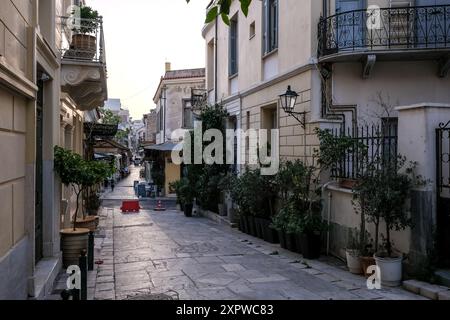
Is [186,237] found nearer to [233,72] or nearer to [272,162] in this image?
[272,162]

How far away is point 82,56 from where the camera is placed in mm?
9773

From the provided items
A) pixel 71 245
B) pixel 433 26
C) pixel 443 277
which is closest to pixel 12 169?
pixel 71 245

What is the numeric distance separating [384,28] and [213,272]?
6.13 m

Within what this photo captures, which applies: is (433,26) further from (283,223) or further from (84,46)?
(84,46)

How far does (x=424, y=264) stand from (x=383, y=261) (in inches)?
22.5

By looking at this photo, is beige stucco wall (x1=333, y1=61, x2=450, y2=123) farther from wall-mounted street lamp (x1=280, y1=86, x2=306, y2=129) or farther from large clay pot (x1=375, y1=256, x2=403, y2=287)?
large clay pot (x1=375, y1=256, x2=403, y2=287)

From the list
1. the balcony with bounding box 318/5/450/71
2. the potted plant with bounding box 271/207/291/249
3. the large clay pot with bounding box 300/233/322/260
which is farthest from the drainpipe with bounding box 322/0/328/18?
the large clay pot with bounding box 300/233/322/260

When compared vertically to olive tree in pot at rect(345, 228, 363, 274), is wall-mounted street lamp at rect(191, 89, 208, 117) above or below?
above

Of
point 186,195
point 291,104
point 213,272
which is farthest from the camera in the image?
point 186,195

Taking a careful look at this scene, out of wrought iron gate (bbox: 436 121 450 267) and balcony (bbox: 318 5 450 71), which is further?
balcony (bbox: 318 5 450 71)

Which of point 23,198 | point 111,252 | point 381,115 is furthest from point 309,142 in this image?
point 23,198

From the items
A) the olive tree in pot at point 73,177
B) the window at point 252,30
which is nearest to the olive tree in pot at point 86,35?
the olive tree in pot at point 73,177

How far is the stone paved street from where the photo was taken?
677 cm

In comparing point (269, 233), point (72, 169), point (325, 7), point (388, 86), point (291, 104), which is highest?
point (325, 7)
